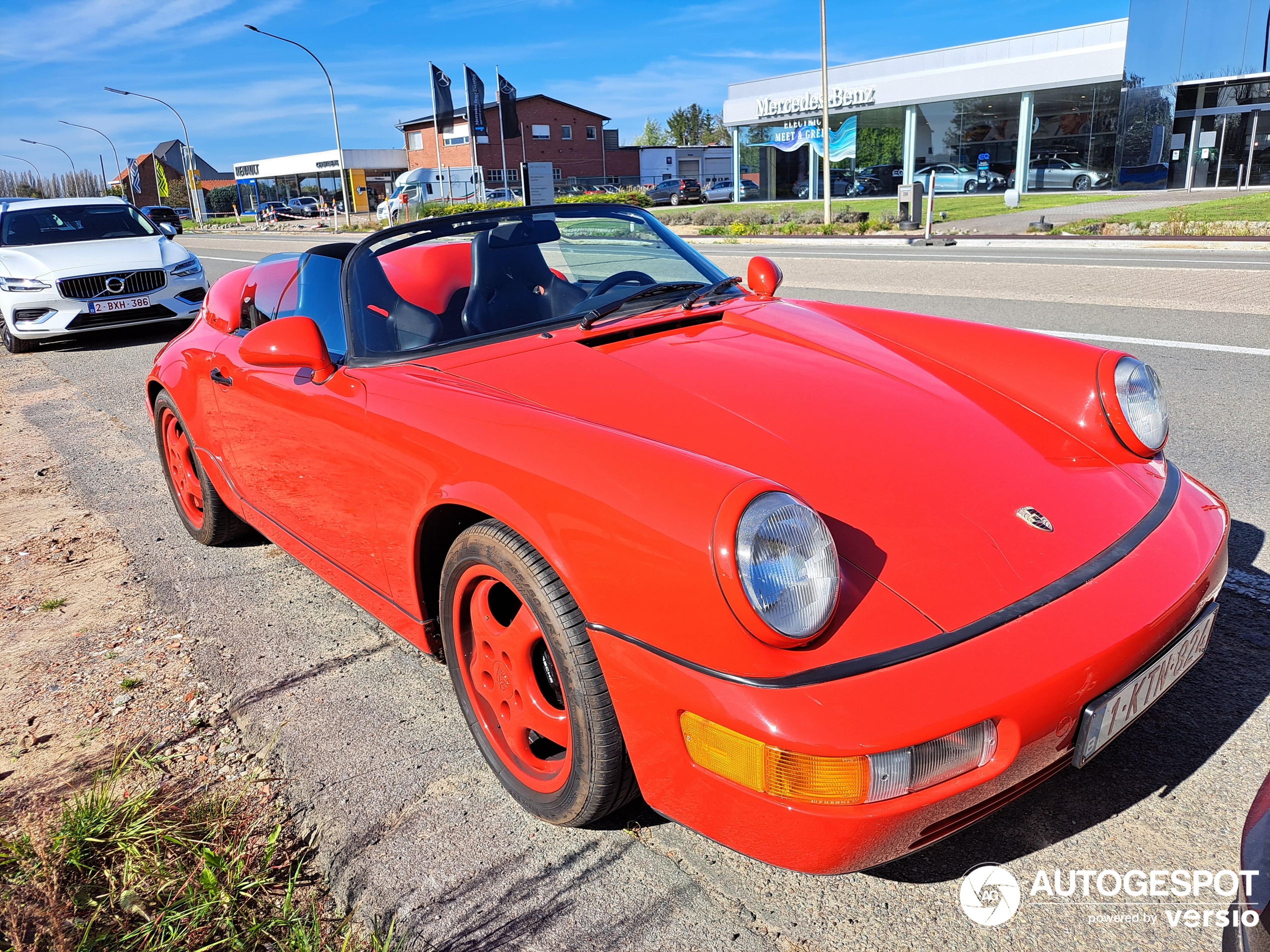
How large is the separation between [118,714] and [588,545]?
1.87m

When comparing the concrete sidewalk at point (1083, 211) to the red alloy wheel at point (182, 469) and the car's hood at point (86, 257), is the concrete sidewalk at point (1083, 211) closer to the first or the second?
the car's hood at point (86, 257)

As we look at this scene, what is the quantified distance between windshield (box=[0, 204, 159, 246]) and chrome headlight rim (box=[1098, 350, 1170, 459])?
1134 cm

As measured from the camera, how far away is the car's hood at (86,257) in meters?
9.58

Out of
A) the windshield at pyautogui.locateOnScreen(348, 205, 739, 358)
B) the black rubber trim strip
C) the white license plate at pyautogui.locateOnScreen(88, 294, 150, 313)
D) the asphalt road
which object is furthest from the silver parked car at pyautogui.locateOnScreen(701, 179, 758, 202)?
the black rubber trim strip

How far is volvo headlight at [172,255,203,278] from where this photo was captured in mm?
10062

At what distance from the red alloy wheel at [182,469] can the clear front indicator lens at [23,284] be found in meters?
6.85

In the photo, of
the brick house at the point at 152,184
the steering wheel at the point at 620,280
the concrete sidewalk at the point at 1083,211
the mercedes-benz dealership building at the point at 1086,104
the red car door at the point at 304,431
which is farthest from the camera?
the brick house at the point at 152,184

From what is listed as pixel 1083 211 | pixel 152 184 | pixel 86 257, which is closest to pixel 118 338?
Result: pixel 86 257

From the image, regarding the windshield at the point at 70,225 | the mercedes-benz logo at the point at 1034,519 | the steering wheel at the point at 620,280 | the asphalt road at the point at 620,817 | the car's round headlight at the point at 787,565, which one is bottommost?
the asphalt road at the point at 620,817

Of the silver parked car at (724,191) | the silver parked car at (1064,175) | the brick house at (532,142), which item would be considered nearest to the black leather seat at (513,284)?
the silver parked car at (1064,175)

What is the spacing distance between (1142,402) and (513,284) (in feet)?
6.22

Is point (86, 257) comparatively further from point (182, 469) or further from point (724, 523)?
point (724, 523)

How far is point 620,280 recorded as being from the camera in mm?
3033

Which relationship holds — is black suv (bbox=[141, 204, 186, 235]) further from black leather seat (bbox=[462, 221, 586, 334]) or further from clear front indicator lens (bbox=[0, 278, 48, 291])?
black leather seat (bbox=[462, 221, 586, 334])
